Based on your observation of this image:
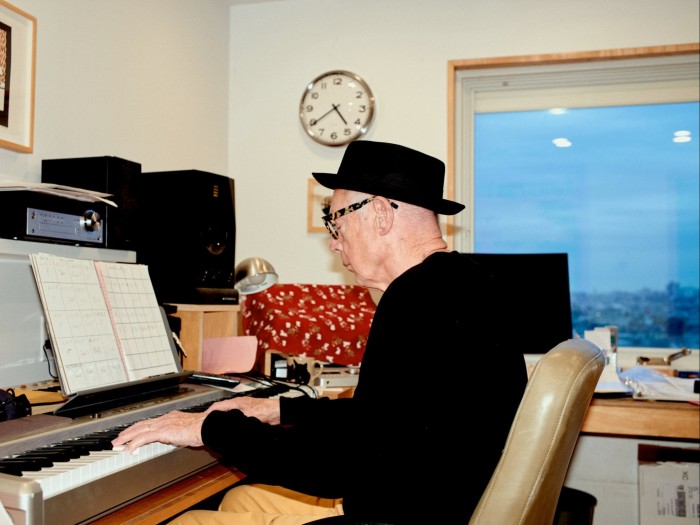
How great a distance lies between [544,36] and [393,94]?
2.48ft

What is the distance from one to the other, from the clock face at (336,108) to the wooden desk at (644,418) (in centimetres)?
175

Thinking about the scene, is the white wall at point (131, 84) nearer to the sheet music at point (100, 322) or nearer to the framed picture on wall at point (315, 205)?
the framed picture on wall at point (315, 205)

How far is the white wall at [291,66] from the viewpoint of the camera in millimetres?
3084

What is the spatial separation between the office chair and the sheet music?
0.74 meters

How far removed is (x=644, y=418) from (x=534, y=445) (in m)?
1.45

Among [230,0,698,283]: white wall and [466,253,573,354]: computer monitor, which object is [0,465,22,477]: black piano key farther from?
[230,0,698,283]: white wall

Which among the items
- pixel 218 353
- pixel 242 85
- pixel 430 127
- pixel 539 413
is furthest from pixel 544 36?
pixel 539 413

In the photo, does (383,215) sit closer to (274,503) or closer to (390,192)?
(390,192)

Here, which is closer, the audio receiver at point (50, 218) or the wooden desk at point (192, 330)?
the audio receiver at point (50, 218)

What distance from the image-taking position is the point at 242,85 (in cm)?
375

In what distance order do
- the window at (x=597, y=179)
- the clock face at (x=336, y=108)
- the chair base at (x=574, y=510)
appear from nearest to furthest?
the chair base at (x=574, y=510), the window at (x=597, y=179), the clock face at (x=336, y=108)

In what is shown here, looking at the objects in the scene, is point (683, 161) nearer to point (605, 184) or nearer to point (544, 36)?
point (605, 184)

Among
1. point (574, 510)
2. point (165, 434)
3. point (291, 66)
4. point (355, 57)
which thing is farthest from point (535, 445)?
point (291, 66)

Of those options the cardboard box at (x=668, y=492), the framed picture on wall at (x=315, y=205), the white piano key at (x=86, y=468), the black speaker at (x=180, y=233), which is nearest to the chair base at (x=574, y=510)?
the cardboard box at (x=668, y=492)
